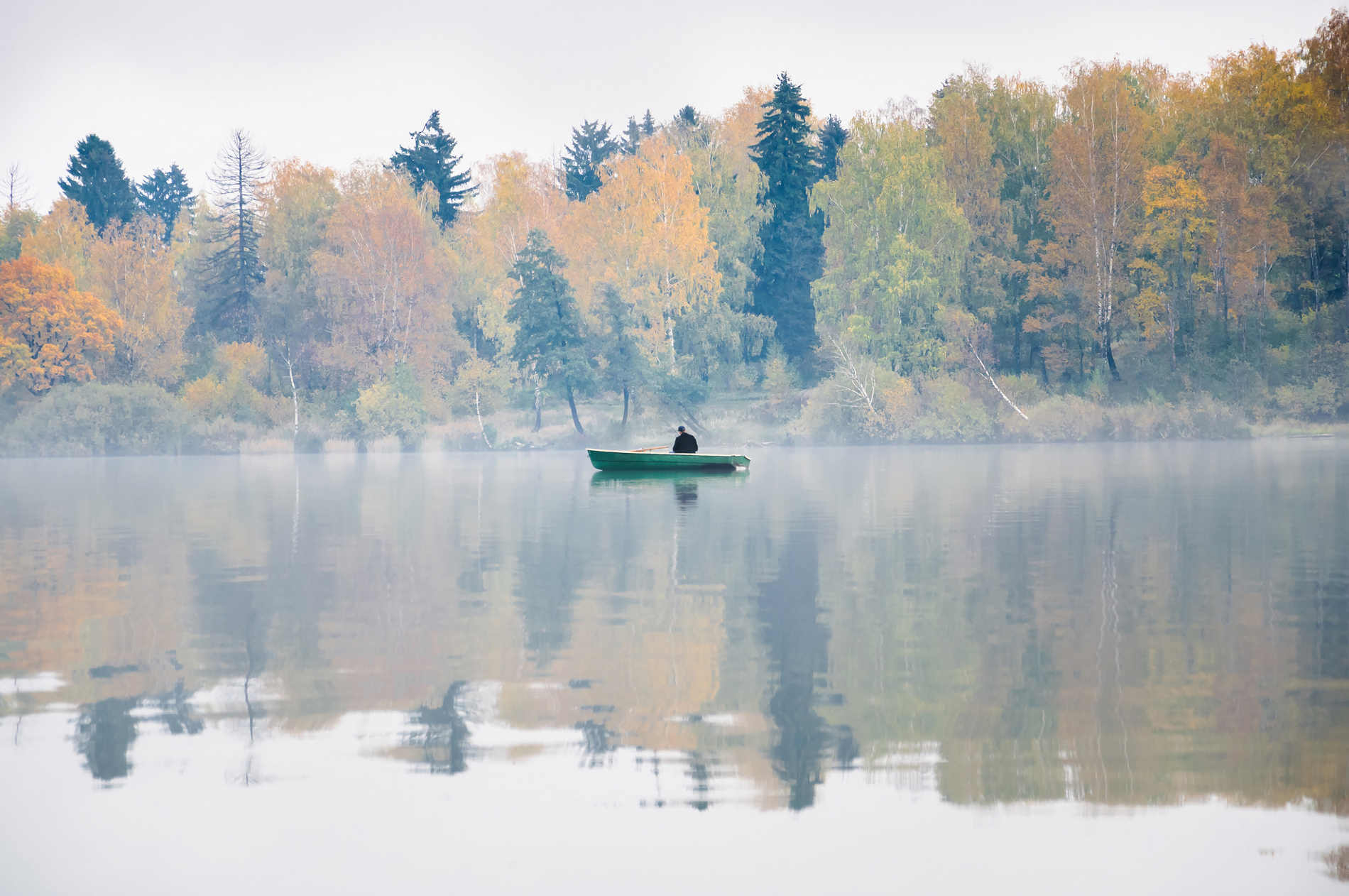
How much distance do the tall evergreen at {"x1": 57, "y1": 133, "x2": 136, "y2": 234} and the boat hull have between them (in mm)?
65474

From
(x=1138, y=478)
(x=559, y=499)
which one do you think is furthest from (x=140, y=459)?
(x=1138, y=478)

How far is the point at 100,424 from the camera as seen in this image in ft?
246

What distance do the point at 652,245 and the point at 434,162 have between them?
85.5 ft

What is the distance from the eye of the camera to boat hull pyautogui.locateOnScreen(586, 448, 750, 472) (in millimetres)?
45062

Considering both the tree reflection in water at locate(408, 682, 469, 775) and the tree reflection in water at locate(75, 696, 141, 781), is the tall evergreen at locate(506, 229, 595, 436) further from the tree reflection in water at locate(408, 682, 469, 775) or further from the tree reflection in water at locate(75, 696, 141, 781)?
the tree reflection in water at locate(408, 682, 469, 775)

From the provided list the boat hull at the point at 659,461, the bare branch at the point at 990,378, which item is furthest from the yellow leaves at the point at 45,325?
the bare branch at the point at 990,378

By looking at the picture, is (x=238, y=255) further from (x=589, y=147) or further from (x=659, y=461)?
(x=659, y=461)

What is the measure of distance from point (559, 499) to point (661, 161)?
168ft

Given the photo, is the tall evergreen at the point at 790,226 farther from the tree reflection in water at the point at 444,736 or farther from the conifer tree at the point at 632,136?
the tree reflection in water at the point at 444,736

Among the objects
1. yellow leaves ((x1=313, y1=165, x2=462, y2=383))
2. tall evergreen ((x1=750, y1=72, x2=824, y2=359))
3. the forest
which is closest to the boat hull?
the forest

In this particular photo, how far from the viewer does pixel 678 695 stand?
10469 mm

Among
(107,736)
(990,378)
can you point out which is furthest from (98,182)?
(107,736)

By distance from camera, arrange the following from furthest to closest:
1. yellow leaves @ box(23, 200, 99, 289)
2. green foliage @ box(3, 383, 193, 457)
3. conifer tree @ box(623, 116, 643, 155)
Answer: conifer tree @ box(623, 116, 643, 155) → yellow leaves @ box(23, 200, 99, 289) → green foliage @ box(3, 383, 193, 457)

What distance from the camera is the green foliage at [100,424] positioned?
7438 cm
